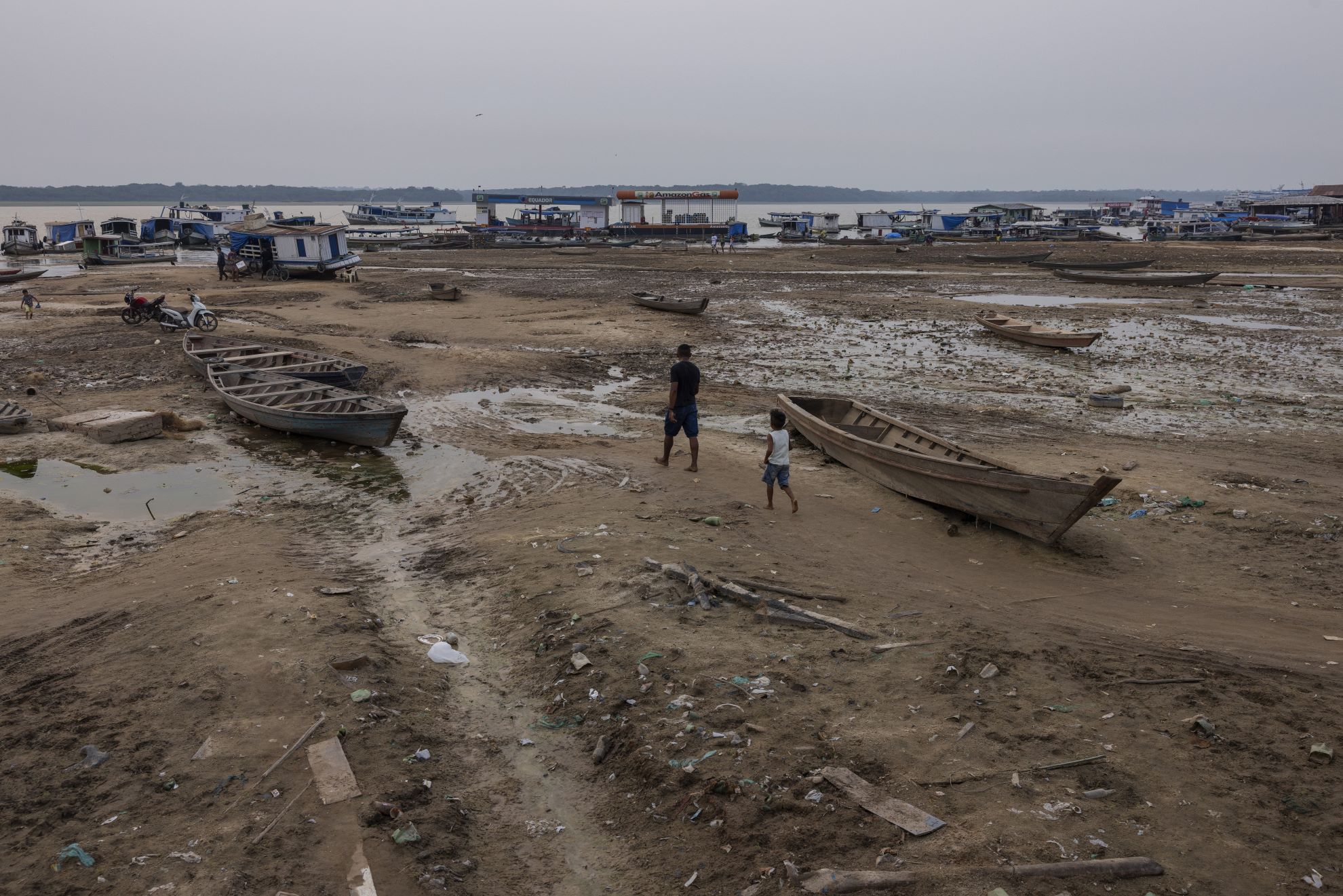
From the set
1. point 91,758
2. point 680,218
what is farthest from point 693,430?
point 680,218

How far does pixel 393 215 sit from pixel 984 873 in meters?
93.9

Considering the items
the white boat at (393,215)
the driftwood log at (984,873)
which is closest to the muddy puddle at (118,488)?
the driftwood log at (984,873)

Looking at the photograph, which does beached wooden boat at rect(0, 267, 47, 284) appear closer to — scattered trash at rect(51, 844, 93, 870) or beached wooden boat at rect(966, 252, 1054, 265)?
scattered trash at rect(51, 844, 93, 870)

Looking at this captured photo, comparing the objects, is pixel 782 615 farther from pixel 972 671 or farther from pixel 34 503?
pixel 34 503

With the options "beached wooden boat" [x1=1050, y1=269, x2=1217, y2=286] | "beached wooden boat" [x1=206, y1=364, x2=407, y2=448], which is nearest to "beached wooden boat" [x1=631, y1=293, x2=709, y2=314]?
"beached wooden boat" [x1=206, y1=364, x2=407, y2=448]

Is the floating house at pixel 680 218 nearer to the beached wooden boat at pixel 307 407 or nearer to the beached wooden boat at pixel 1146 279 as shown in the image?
the beached wooden boat at pixel 1146 279

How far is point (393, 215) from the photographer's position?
8875 cm

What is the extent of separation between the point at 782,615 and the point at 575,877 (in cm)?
304

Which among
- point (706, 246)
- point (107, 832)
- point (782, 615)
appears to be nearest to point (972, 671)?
point (782, 615)

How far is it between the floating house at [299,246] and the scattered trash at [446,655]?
31.7 metres

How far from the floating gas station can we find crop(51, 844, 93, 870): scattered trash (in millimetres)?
57993

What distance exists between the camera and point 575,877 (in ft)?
15.3

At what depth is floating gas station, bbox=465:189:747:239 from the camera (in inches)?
2482

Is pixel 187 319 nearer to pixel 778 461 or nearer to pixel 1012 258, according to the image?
pixel 778 461
